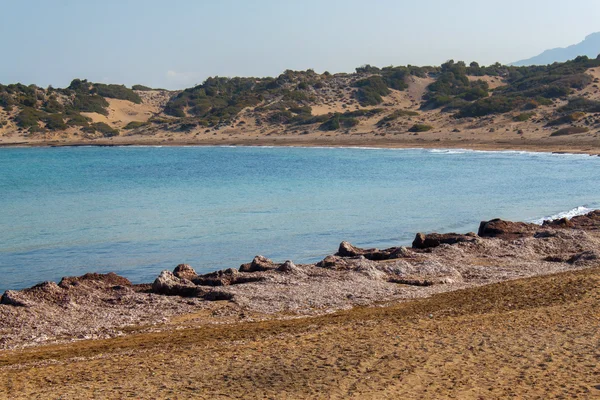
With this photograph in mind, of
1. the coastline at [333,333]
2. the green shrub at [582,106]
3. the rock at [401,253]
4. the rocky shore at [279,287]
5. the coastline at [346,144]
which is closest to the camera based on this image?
Answer: the coastline at [333,333]

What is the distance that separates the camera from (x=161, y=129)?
77250mm

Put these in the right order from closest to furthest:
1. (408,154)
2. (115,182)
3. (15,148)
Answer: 1. (115,182)
2. (408,154)
3. (15,148)

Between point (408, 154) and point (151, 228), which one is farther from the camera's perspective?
point (408, 154)

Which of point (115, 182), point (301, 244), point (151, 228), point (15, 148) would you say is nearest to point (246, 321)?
point (301, 244)

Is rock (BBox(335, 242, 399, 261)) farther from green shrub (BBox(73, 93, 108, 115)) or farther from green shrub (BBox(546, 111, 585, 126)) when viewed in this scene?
green shrub (BBox(73, 93, 108, 115))

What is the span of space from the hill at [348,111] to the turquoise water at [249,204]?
931cm

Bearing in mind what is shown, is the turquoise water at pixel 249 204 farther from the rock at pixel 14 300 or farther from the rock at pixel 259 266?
the rock at pixel 14 300

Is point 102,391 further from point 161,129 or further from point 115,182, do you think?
point 161,129

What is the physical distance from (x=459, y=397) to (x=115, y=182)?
32.2 metres

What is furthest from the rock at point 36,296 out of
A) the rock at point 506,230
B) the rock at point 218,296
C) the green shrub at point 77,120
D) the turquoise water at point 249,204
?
the green shrub at point 77,120

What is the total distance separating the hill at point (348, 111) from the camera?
57125mm

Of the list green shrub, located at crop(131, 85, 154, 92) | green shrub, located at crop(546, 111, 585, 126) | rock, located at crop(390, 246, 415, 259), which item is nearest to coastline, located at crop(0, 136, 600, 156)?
green shrub, located at crop(546, 111, 585, 126)

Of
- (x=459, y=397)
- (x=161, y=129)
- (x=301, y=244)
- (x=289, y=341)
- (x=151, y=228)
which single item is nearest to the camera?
(x=459, y=397)

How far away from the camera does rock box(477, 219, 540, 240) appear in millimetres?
17062
